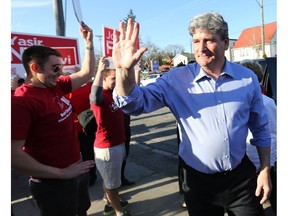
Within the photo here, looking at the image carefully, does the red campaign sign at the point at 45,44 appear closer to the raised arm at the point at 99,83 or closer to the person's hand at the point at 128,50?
the raised arm at the point at 99,83

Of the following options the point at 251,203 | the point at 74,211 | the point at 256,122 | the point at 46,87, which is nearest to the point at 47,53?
the point at 46,87

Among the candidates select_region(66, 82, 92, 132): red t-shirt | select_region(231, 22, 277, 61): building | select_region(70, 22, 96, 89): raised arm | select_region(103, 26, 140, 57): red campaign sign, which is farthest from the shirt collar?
select_region(231, 22, 277, 61): building

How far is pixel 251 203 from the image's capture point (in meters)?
1.85

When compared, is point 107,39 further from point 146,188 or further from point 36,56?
point 146,188

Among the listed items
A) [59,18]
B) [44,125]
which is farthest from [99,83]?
[59,18]

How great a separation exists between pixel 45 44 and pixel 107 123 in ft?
5.84

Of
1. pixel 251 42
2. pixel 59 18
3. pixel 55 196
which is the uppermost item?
pixel 251 42

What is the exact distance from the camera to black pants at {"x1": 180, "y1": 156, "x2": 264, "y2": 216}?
182 cm

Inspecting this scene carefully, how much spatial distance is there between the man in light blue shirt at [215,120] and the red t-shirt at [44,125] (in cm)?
69

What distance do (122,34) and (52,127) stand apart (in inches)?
35.3

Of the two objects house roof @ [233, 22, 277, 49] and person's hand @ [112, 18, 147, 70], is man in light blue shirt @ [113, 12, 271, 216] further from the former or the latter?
house roof @ [233, 22, 277, 49]

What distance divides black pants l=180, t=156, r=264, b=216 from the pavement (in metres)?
1.42

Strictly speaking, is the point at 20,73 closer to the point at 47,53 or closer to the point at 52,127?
the point at 47,53

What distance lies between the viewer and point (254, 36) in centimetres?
5828
